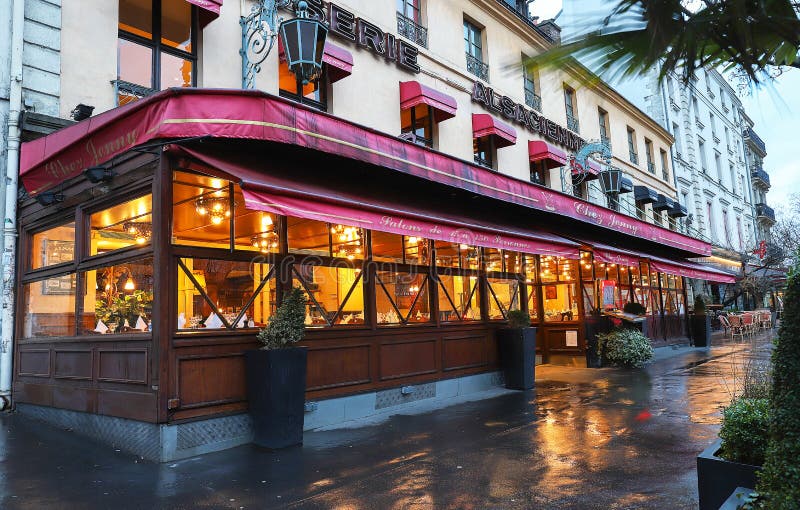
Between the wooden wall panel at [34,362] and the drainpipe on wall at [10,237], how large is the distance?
168 mm

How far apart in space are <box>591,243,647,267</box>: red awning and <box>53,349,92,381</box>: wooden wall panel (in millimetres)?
9701

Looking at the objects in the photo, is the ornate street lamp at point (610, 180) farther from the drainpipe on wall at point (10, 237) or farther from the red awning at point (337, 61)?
the drainpipe on wall at point (10, 237)

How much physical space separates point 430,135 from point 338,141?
646cm

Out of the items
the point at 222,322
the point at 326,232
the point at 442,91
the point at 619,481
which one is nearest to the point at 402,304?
the point at 326,232

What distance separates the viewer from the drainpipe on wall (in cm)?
813

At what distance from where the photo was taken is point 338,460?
609 cm

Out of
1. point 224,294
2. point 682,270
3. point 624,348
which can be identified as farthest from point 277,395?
point 682,270

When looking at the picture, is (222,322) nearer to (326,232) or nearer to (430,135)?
(326,232)

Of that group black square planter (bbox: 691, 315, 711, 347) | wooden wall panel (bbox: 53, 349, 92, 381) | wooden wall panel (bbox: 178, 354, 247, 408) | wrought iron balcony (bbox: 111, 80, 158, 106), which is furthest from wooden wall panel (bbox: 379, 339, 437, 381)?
black square planter (bbox: 691, 315, 711, 347)

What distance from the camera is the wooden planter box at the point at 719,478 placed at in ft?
11.0

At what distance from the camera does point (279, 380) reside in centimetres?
661

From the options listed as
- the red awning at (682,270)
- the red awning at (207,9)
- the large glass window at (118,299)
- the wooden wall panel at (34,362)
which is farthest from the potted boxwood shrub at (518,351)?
the wooden wall panel at (34,362)

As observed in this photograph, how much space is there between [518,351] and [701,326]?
12237 millimetres

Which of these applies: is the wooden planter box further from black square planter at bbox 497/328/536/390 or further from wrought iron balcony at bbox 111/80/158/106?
wrought iron balcony at bbox 111/80/158/106
